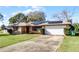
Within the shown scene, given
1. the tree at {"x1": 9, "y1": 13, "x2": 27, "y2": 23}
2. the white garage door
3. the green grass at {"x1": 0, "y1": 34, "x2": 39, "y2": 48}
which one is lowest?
the green grass at {"x1": 0, "y1": 34, "x2": 39, "y2": 48}

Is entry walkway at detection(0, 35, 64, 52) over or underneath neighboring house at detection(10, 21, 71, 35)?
underneath

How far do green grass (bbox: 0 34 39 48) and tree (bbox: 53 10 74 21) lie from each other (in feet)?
1.33

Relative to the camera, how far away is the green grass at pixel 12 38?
3006 mm

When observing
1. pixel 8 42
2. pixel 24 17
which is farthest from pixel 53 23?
pixel 8 42

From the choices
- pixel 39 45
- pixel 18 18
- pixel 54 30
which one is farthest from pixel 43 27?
pixel 18 18

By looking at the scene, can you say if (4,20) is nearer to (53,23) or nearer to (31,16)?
(31,16)

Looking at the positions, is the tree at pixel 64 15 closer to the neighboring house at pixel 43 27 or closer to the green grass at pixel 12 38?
the neighboring house at pixel 43 27

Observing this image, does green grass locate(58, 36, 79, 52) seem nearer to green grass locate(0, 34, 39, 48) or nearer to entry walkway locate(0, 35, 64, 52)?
entry walkway locate(0, 35, 64, 52)

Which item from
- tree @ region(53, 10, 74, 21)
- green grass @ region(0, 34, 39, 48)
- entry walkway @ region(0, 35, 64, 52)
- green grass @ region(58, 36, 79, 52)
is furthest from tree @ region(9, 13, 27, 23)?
green grass @ region(58, 36, 79, 52)

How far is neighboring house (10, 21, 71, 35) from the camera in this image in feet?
10.1

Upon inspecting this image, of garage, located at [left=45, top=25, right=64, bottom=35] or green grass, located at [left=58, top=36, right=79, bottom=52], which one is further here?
garage, located at [left=45, top=25, right=64, bottom=35]

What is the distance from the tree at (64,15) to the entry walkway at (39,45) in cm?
28

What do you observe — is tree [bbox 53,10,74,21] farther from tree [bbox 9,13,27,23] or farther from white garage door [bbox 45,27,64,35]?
tree [bbox 9,13,27,23]

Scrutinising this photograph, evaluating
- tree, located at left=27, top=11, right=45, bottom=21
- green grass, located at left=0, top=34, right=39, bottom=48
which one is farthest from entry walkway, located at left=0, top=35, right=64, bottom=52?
tree, located at left=27, top=11, right=45, bottom=21
